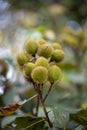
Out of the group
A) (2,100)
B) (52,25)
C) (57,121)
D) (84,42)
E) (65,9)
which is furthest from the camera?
(65,9)

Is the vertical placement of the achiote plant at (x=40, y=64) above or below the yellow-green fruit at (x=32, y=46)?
below

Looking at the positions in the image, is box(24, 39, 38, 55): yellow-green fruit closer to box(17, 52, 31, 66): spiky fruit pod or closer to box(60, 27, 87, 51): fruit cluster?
box(17, 52, 31, 66): spiky fruit pod

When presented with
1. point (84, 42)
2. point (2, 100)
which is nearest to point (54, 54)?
point (2, 100)

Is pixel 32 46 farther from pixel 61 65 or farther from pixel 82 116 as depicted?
pixel 61 65

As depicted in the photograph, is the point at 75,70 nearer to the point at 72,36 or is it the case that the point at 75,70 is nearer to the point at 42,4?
the point at 72,36

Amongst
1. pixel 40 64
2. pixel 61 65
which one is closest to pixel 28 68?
pixel 40 64

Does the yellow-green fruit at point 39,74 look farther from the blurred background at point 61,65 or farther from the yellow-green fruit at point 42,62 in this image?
the blurred background at point 61,65

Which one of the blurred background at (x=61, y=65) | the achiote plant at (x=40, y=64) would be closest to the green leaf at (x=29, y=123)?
the achiote plant at (x=40, y=64)

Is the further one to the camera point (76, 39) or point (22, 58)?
point (76, 39)
